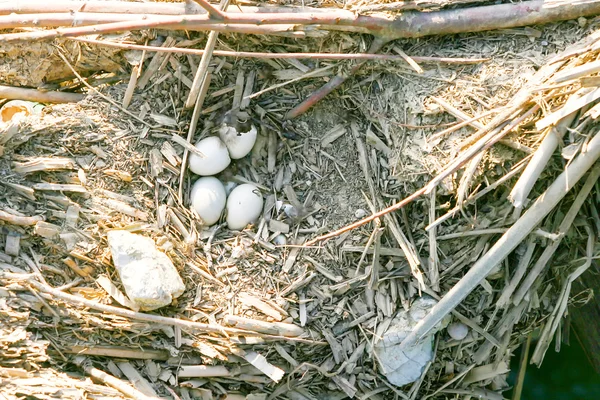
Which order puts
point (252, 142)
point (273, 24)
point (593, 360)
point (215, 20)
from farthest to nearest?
point (593, 360) < point (252, 142) < point (273, 24) < point (215, 20)

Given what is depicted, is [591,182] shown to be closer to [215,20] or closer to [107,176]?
[215,20]

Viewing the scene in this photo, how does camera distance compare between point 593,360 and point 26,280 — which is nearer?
point 26,280


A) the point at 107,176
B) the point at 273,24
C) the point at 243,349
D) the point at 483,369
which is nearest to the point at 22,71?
the point at 107,176

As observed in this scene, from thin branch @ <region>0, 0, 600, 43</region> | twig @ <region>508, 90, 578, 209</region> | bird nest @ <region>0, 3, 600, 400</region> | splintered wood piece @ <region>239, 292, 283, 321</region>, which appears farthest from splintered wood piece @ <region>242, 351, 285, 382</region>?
thin branch @ <region>0, 0, 600, 43</region>

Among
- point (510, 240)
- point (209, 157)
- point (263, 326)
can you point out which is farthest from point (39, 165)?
point (510, 240)

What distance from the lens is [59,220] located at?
2307mm

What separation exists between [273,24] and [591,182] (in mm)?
1106

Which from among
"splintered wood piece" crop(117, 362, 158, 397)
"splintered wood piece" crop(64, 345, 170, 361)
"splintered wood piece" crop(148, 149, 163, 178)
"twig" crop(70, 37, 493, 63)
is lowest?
"splintered wood piece" crop(117, 362, 158, 397)

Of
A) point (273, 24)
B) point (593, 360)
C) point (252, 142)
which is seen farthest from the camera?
point (593, 360)

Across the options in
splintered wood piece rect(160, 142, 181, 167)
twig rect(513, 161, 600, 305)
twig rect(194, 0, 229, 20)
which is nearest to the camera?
twig rect(194, 0, 229, 20)

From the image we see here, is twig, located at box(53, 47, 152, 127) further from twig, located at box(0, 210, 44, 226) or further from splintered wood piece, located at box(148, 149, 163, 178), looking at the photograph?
twig, located at box(0, 210, 44, 226)

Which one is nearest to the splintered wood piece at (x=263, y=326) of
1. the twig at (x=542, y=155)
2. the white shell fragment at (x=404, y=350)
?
the white shell fragment at (x=404, y=350)

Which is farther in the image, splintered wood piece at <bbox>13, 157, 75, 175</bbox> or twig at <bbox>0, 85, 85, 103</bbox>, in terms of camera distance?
twig at <bbox>0, 85, 85, 103</bbox>

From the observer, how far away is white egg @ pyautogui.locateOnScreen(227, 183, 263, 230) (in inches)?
94.6
